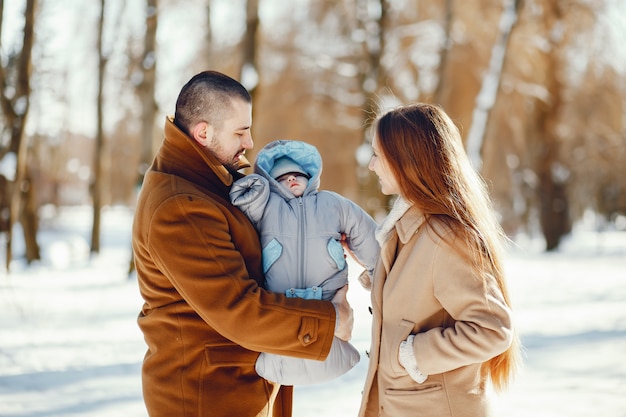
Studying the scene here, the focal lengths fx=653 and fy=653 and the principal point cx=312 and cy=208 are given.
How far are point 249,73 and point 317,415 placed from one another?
635cm

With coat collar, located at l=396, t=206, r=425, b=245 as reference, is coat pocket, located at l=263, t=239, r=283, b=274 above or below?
below

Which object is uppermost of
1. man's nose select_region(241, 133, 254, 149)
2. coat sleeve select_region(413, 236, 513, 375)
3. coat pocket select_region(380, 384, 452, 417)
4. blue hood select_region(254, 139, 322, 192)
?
man's nose select_region(241, 133, 254, 149)

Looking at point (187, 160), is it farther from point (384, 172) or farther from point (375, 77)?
point (375, 77)

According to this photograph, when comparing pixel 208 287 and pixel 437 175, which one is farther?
pixel 437 175

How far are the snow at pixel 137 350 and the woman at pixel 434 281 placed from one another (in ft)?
0.97

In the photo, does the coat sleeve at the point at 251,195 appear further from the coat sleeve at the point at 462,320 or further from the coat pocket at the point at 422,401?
the coat pocket at the point at 422,401

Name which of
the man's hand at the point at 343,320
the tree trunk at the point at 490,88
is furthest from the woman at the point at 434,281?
the tree trunk at the point at 490,88

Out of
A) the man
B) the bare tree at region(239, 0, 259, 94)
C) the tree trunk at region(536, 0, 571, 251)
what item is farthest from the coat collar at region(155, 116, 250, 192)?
the tree trunk at region(536, 0, 571, 251)

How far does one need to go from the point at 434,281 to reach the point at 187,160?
947 mm

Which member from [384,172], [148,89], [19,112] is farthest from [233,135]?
[148,89]

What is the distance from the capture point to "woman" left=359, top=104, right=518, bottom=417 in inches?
81.7

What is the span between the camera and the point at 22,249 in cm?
2111

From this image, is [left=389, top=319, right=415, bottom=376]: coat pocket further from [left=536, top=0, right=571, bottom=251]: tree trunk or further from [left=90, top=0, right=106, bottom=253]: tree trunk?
[left=536, top=0, right=571, bottom=251]: tree trunk

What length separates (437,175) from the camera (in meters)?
2.20
